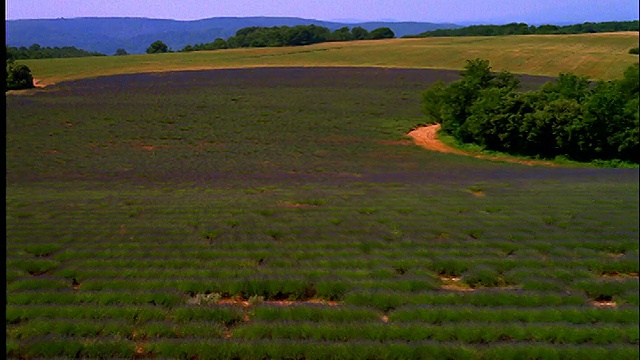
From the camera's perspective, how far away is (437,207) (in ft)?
57.4

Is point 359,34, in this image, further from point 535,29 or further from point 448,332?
point 448,332

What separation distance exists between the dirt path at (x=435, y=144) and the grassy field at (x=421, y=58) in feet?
106

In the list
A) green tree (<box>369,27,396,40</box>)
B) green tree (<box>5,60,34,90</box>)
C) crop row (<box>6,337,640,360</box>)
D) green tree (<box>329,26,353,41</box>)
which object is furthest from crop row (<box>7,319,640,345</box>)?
green tree (<box>369,27,396,40</box>)

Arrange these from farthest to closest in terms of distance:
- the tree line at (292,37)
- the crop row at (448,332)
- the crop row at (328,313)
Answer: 1. the tree line at (292,37)
2. the crop row at (328,313)
3. the crop row at (448,332)

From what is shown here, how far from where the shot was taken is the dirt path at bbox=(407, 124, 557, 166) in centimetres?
3135

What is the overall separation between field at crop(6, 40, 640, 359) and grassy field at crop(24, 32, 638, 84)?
A: 4938 centimetres

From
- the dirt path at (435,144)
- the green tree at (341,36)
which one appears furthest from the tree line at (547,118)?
the green tree at (341,36)

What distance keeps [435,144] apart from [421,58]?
5433 cm

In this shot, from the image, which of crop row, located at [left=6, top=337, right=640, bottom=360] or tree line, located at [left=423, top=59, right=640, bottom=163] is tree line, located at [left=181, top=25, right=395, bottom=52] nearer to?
tree line, located at [left=423, top=59, right=640, bottom=163]

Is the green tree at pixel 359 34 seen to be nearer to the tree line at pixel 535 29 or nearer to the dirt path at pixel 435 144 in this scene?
the tree line at pixel 535 29

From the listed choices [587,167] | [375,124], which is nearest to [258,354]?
[587,167]

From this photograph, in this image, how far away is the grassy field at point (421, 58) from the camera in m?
72.0

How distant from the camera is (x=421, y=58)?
287ft

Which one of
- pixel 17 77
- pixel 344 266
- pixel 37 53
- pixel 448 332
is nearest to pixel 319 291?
pixel 344 266
